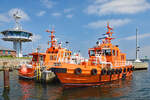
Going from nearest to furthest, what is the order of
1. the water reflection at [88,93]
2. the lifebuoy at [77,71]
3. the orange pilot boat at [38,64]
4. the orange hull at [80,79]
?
the water reflection at [88,93]
the lifebuoy at [77,71]
the orange hull at [80,79]
the orange pilot boat at [38,64]

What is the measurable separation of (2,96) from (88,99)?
22.6 ft

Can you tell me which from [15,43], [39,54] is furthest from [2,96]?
Answer: [15,43]

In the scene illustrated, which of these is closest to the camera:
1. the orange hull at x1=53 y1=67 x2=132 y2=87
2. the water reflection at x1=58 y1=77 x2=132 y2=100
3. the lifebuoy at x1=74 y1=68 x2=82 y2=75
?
the water reflection at x1=58 y1=77 x2=132 y2=100

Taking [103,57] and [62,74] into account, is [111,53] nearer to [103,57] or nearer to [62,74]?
[103,57]

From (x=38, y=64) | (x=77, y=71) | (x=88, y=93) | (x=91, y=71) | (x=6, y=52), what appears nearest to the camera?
(x=88, y=93)

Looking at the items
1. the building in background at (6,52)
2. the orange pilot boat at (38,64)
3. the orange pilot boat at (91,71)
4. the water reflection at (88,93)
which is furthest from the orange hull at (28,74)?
the building in background at (6,52)

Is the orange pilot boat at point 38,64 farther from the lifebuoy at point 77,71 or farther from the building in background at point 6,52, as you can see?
the building in background at point 6,52

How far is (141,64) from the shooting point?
130 feet

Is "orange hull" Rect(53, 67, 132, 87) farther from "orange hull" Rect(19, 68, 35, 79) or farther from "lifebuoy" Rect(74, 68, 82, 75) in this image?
"orange hull" Rect(19, 68, 35, 79)

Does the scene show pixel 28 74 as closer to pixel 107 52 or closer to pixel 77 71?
pixel 77 71

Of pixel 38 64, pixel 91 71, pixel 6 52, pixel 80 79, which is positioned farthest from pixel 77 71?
pixel 6 52

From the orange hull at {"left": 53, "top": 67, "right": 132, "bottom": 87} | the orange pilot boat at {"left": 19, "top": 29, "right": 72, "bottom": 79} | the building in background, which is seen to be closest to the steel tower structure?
the building in background

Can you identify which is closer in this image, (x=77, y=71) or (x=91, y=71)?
(x=77, y=71)

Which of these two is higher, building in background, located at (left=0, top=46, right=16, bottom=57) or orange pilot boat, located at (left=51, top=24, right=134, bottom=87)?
building in background, located at (left=0, top=46, right=16, bottom=57)
